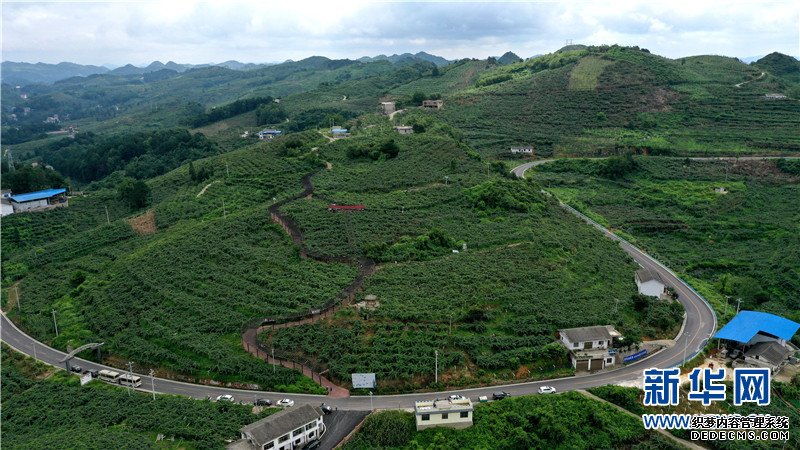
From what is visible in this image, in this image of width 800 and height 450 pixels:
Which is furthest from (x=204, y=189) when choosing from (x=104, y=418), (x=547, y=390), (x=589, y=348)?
(x=589, y=348)

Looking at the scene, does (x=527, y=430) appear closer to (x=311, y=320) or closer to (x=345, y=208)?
(x=311, y=320)

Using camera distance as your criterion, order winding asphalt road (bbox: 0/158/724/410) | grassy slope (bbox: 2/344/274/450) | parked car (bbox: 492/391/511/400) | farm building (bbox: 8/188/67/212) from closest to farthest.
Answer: grassy slope (bbox: 2/344/274/450)
winding asphalt road (bbox: 0/158/724/410)
parked car (bbox: 492/391/511/400)
farm building (bbox: 8/188/67/212)

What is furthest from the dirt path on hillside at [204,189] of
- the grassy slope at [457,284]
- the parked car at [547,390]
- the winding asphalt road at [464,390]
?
the parked car at [547,390]

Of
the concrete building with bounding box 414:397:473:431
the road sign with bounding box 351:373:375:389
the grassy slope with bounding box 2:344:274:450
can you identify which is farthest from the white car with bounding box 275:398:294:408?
the concrete building with bounding box 414:397:473:431

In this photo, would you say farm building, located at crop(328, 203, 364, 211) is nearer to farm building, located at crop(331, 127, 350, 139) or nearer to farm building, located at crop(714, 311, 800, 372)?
farm building, located at crop(331, 127, 350, 139)

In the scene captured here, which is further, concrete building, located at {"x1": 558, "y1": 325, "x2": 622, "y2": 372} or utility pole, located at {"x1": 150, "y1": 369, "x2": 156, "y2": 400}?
concrete building, located at {"x1": 558, "y1": 325, "x2": 622, "y2": 372}

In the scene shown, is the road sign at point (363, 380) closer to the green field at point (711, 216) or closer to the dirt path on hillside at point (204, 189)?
the green field at point (711, 216)

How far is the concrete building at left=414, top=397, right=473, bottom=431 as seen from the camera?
30703mm

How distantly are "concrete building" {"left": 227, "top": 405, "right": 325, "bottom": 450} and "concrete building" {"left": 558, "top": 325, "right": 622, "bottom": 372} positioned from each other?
18.0m

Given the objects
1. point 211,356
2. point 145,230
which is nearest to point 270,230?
point 145,230

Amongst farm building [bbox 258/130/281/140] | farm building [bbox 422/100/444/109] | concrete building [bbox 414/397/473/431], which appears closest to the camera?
concrete building [bbox 414/397/473/431]

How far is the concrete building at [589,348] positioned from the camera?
3678 centimetres

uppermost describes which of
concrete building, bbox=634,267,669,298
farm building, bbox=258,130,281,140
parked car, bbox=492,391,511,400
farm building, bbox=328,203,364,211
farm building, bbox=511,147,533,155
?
farm building, bbox=258,130,281,140

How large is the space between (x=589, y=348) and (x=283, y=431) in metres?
21.4
